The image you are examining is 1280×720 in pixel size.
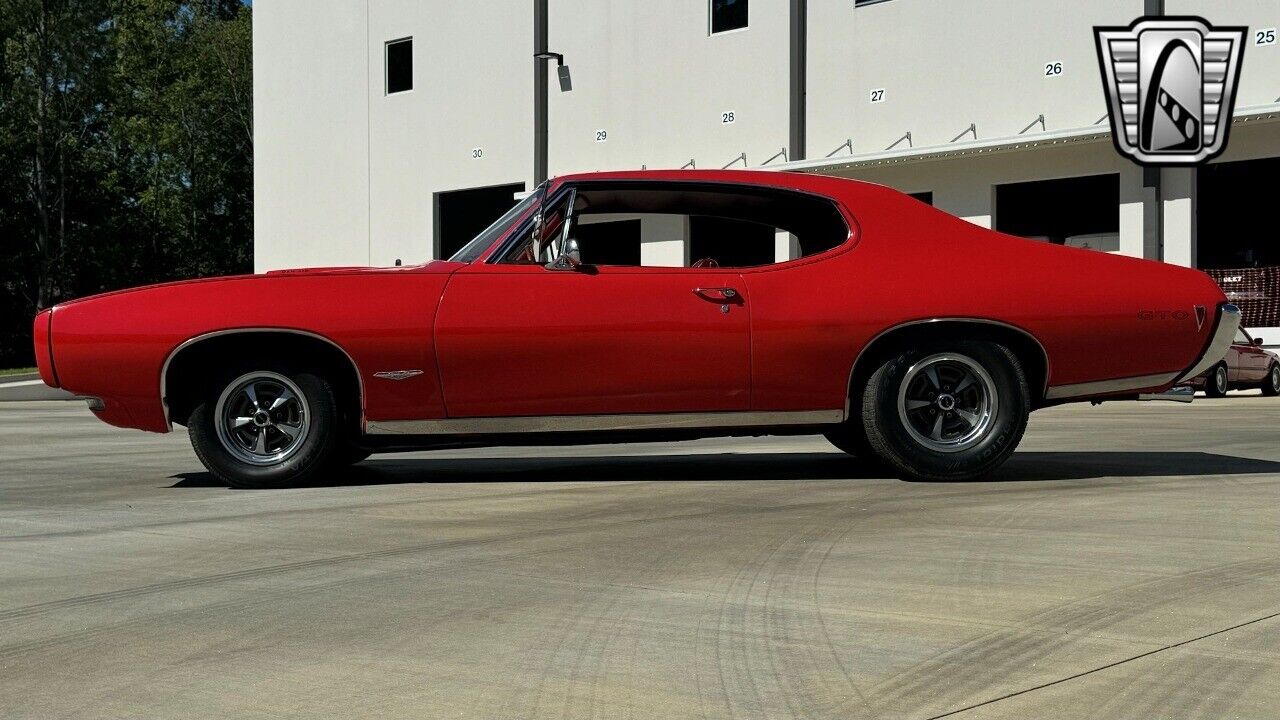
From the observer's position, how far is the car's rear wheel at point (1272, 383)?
21188mm

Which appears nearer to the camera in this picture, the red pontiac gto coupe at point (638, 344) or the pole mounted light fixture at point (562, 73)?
the red pontiac gto coupe at point (638, 344)

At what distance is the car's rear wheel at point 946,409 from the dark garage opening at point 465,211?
2379 centimetres

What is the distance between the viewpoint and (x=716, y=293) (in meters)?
6.62

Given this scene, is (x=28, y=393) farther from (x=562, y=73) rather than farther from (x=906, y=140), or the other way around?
(x=906, y=140)

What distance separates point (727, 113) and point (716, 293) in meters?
20.9

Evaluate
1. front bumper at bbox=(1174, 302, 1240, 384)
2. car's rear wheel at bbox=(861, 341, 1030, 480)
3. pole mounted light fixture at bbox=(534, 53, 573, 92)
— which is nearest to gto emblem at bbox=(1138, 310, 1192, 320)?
front bumper at bbox=(1174, 302, 1240, 384)

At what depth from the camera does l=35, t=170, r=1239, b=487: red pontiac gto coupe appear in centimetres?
654

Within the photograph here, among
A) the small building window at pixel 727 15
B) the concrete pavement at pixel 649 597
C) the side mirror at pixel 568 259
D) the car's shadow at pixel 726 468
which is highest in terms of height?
the small building window at pixel 727 15

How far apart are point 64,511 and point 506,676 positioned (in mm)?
3679

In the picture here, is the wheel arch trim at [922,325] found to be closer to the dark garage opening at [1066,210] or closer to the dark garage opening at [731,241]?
the dark garage opening at [731,241]

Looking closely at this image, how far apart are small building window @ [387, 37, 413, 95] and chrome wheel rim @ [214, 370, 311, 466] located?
87.8ft

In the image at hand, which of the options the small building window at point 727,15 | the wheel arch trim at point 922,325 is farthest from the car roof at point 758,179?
the small building window at point 727,15

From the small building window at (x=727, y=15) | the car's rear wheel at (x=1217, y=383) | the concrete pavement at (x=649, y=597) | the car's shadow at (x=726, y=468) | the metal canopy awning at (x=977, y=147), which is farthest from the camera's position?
the small building window at (x=727, y=15)

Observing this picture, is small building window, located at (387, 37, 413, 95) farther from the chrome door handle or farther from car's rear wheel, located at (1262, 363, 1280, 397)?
the chrome door handle
